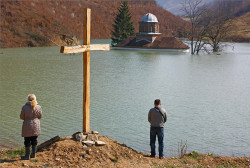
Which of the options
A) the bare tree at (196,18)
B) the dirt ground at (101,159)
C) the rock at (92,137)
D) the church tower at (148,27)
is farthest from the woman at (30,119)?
the church tower at (148,27)

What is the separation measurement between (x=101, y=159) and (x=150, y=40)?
Answer: 63.4 m

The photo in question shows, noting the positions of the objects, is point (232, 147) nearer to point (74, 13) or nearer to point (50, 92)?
point (50, 92)

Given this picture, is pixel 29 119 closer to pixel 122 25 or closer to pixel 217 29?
pixel 217 29

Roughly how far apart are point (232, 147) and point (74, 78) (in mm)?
17363

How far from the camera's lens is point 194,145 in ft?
37.9

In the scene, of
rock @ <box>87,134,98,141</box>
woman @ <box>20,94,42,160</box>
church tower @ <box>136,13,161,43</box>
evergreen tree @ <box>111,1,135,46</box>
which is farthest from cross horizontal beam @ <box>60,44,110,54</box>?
evergreen tree @ <box>111,1,135,46</box>

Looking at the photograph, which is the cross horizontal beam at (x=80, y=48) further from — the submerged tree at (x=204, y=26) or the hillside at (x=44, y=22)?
the submerged tree at (x=204, y=26)

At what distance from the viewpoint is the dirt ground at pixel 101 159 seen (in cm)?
757

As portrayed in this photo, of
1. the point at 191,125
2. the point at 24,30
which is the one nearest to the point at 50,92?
the point at 191,125

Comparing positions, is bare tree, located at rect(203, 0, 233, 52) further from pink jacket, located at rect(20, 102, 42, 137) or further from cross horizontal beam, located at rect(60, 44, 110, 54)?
pink jacket, located at rect(20, 102, 42, 137)

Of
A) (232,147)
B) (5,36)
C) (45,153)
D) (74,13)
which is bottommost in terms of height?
(232,147)

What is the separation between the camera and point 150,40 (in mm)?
70125

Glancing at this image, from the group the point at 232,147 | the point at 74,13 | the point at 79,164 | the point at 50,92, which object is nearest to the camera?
the point at 79,164

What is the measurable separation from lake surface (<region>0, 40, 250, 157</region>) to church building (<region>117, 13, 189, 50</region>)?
35.3 meters
